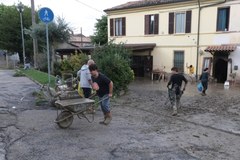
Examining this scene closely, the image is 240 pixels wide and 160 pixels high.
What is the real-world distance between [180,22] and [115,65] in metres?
10.9

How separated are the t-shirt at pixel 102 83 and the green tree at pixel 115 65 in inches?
230

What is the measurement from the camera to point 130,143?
6.10 m

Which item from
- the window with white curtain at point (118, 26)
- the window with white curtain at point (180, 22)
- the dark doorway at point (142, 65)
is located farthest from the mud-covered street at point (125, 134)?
the window with white curtain at point (118, 26)

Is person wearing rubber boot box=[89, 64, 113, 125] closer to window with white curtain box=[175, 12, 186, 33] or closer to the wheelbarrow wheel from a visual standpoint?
the wheelbarrow wheel

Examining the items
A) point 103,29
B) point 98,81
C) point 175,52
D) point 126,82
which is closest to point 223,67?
point 175,52

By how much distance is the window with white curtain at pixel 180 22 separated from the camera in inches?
856

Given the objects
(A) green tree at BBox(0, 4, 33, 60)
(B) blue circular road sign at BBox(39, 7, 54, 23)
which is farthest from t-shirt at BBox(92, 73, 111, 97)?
(A) green tree at BBox(0, 4, 33, 60)

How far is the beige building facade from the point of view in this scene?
19453 mm

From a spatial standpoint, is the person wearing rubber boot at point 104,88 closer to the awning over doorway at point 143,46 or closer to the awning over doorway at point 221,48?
the awning over doorway at point 221,48

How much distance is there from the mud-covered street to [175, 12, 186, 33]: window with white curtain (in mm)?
12427

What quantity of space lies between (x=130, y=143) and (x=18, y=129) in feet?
9.60

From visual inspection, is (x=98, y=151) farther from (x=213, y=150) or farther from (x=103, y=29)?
(x=103, y=29)

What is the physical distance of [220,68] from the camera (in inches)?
819

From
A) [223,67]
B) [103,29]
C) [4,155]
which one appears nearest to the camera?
[4,155]
